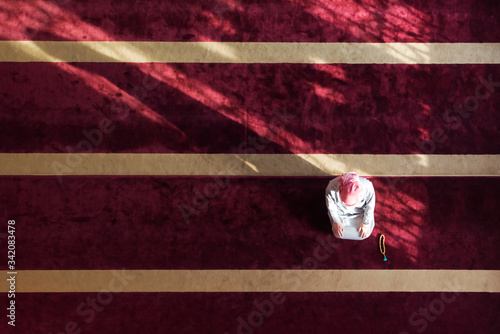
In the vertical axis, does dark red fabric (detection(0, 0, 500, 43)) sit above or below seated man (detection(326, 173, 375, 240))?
above

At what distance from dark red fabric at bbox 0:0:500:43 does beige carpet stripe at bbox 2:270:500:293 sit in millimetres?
2092

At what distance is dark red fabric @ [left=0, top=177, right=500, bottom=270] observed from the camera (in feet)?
9.98

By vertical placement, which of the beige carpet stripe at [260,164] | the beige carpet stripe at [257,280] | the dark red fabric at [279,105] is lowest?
the beige carpet stripe at [257,280]

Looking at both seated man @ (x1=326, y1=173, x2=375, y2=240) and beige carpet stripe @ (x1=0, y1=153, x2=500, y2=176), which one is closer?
seated man @ (x1=326, y1=173, x2=375, y2=240)

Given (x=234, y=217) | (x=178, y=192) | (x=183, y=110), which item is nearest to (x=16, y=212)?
(x=178, y=192)

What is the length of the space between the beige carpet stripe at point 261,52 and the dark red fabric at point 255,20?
0.21ft

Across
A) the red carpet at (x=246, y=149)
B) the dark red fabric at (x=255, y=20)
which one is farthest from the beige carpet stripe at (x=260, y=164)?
the dark red fabric at (x=255, y=20)

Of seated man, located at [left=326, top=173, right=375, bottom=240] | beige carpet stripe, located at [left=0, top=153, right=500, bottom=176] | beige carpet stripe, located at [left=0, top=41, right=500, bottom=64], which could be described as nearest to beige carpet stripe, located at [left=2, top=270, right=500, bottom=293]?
seated man, located at [left=326, top=173, right=375, bottom=240]

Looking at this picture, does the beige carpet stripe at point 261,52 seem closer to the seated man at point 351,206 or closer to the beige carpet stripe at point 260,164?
the beige carpet stripe at point 260,164

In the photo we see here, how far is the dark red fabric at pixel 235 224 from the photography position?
3.04 metres

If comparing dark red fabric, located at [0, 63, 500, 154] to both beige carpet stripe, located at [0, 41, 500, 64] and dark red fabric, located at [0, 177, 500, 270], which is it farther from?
dark red fabric, located at [0, 177, 500, 270]
